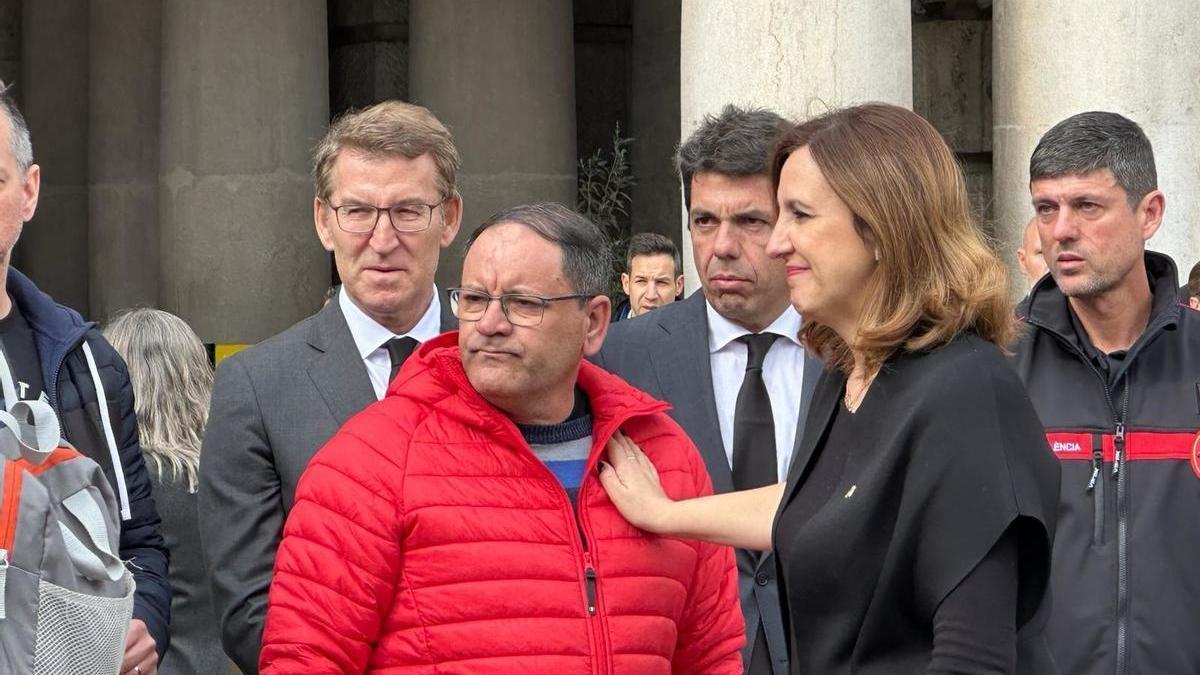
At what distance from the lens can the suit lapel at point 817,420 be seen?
336 centimetres

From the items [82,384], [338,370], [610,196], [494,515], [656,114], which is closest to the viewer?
[494,515]

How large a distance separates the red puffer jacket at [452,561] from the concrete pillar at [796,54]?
428cm

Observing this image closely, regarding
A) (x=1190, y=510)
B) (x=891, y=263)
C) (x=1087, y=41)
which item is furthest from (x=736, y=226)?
(x=1087, y=41)

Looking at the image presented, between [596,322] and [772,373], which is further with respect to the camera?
[772,373]

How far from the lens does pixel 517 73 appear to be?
1376 centimetres

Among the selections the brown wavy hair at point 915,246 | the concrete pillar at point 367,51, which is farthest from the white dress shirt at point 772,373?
the concrete pillar at point 367,51

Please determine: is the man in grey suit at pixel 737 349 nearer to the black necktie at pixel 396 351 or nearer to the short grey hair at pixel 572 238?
the black necktie at pixel 396 351

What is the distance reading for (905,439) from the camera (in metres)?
3.13

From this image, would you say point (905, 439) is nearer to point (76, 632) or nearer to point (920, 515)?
point (920, 515)

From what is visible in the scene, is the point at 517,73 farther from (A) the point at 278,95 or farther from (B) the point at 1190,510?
(B) the point at 1190,510

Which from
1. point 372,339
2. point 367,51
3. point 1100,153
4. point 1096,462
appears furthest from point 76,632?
point 367,51

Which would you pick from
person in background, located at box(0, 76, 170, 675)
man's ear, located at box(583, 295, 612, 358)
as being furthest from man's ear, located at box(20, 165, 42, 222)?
man's ear, located at box(583, 295, 612, 358)

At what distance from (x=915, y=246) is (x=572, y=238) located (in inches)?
32.3

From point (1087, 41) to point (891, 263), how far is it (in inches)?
211
